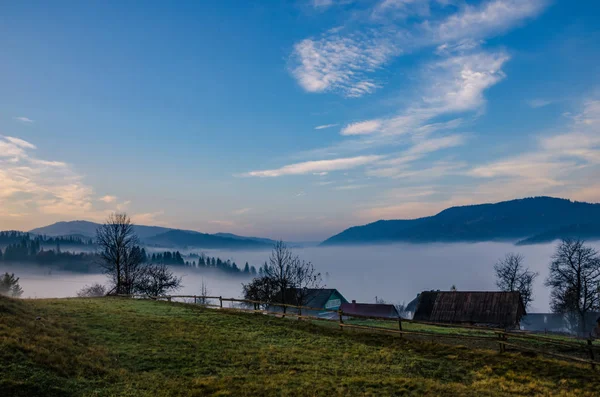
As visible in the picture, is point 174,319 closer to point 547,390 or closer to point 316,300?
point 547,390

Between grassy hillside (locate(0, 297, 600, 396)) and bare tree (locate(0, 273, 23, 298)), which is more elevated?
grassy hillside (locate(0, 297, 600, 396))

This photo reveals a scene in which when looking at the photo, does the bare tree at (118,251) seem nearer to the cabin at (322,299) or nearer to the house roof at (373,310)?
the cabin at (322,299)

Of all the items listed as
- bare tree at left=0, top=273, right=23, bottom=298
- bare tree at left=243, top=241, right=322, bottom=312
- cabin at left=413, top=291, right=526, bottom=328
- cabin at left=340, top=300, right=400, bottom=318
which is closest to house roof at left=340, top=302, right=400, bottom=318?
cabin at left=340, top=300, right=400, bottom=318

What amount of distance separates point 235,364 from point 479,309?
44.3 m

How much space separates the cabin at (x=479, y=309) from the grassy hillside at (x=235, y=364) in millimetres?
32269

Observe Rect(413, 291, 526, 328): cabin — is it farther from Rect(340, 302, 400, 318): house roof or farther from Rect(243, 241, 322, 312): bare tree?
Rect(243, 241, 322, 312): bare tree

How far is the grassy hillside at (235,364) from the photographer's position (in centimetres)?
1247

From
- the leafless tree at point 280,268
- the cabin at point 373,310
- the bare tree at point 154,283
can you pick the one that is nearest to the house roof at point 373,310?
the cabin at point 373,310

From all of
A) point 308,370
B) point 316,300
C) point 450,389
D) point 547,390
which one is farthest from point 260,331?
point 316,300

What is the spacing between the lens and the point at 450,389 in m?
14.0

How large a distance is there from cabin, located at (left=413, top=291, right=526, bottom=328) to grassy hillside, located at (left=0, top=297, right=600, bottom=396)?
32269mm

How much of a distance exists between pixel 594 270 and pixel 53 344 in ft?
206

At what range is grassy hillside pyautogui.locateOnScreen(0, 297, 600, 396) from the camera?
40.9 feet

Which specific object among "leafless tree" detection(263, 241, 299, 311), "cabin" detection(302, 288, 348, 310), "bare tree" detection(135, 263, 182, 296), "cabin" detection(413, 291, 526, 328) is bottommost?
"cabin" detection(302, 288, 348, 310)
